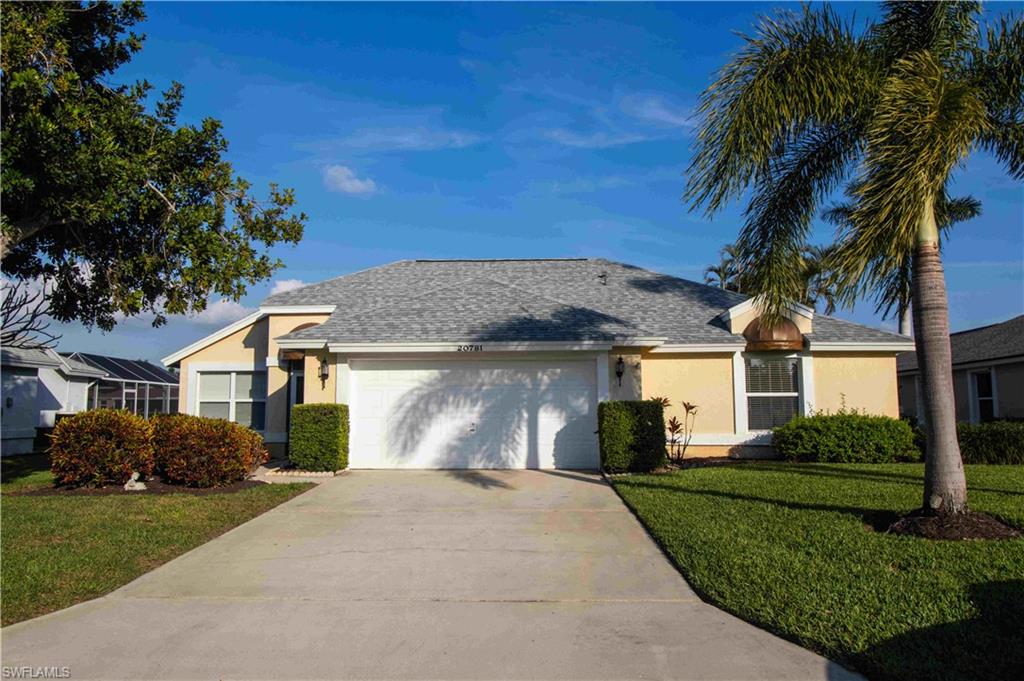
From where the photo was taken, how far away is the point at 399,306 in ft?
53.6

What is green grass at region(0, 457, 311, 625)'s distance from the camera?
632 centimetres

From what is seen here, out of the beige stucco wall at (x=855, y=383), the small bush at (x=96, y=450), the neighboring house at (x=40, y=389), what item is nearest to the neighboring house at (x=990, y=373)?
the beige stucco wall at (x=855, y=383)

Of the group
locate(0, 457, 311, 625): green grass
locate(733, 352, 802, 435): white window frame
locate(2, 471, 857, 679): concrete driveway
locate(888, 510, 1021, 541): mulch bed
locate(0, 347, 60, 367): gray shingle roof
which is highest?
locate(0, 347, 60, 367): gray shingle roof

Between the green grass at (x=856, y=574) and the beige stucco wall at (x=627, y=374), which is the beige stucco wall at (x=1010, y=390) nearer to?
the green grass at (x=856, y=574)

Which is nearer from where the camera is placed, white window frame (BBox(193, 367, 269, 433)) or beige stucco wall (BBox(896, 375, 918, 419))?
white window frame (BBox(193, 367, 269, 433))

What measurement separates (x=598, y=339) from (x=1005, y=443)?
30.3 ft

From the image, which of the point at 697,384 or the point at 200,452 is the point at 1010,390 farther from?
the point at 200,452

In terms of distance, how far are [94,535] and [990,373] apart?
24887 mm

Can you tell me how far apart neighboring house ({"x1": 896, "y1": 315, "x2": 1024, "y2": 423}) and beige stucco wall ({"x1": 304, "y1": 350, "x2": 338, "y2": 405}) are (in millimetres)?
16045

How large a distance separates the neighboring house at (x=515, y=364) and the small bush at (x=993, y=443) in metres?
1.65

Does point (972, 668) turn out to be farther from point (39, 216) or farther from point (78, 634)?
point (39, 216)

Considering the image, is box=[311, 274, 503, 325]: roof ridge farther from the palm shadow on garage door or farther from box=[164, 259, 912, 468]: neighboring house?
the palm shadow on garage door

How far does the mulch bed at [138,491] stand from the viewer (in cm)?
1116

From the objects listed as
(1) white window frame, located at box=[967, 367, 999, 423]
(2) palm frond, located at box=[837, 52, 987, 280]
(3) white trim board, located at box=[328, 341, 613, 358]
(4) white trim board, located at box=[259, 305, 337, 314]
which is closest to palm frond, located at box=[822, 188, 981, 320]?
(2) palm frond, located at box=[837, 52, 987, 280]
